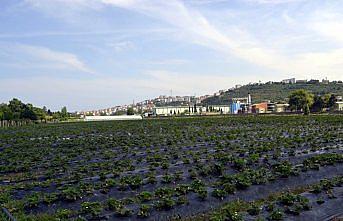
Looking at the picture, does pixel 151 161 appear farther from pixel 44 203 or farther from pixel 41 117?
pixel 41 117

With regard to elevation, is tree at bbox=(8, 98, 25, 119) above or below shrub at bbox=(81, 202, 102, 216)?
above

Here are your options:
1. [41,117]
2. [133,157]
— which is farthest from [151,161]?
[41,117]

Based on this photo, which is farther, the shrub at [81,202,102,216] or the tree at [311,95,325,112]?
the tree at [311,95,325,112]

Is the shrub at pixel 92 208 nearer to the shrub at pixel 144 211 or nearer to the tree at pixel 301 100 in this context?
the shrub at pixel 144 211

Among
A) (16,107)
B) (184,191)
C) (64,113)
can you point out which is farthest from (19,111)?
(184,191)

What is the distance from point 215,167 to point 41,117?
99749 millimetres

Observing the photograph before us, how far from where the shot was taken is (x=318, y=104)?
311ft

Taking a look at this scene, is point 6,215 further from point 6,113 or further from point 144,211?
point 6,113

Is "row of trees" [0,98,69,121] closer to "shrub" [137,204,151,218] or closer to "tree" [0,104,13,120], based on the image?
"tree" [0,104,13,120]

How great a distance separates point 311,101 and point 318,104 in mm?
4277

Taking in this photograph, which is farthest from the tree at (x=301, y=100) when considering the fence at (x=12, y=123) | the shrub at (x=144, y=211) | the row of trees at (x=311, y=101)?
the shrub at (x=144, y=211)

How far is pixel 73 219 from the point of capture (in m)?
9.34

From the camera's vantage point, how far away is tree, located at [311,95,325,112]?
94.1m

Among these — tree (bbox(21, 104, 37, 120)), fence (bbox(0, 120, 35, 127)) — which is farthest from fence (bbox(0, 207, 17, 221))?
tree (bbox(21, 104, 37, 120))
